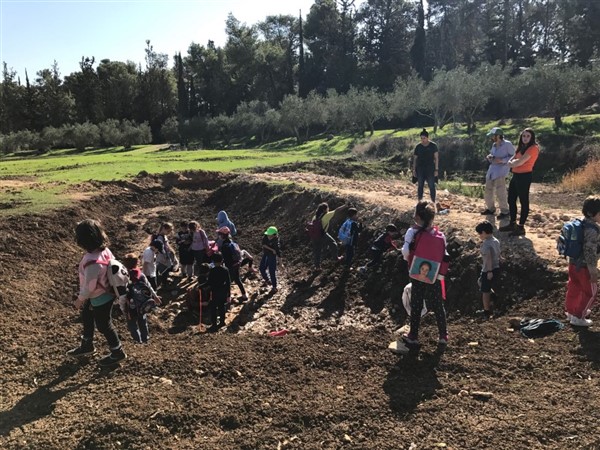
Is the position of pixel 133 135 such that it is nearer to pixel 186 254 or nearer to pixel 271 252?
pixel 186 254

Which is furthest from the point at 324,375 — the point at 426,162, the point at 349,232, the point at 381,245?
the point at 426,162

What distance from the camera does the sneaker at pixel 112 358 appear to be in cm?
605

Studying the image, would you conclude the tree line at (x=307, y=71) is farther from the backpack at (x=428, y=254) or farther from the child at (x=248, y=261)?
the backpack at (x=428, y=254)

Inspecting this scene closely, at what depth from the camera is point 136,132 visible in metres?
58.6

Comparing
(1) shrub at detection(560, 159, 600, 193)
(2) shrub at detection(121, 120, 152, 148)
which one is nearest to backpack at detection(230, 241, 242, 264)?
(1) shrub at detection(560, 159, 600, 193)

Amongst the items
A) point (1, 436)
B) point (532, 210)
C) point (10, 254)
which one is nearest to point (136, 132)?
point (10, 254)

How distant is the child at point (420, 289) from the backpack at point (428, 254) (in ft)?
0.06

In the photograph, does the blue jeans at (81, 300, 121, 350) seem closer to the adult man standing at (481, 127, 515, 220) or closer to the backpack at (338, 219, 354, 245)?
the backpack at (338, 219, 354, 245)

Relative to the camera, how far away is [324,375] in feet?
18.7

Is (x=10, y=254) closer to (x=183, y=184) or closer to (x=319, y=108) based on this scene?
(x=183, y=184)

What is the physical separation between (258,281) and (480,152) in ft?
76.9

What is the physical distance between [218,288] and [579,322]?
223 inches

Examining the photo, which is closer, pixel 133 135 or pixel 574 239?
pixel 574 239

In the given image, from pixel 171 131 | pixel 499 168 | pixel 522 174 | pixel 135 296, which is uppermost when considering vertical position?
pixel 171 131
